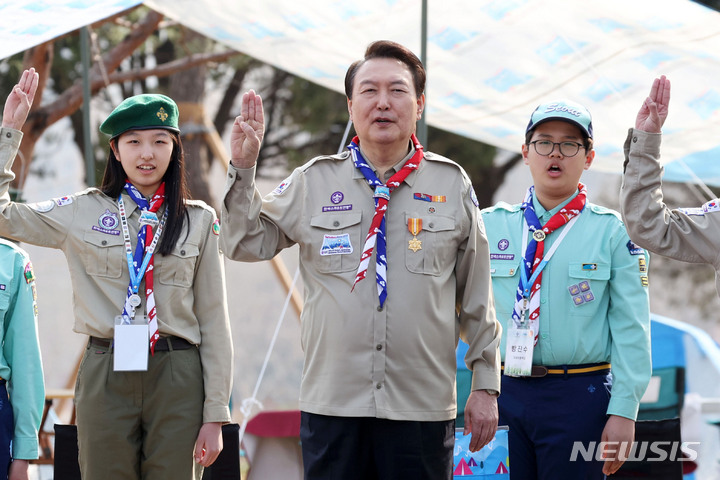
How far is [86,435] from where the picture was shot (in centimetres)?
241

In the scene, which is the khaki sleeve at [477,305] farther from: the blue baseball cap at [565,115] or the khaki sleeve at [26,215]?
the khaki sleeve at [26,215]

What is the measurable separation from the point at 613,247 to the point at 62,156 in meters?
6.97

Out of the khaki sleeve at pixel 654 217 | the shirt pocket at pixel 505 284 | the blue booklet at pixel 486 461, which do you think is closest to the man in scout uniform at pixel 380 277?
the blue booklet at pixel 486 461

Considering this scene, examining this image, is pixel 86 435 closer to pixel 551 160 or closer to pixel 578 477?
pixel 578 477

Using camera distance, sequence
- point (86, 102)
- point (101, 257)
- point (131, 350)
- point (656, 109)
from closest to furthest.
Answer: point (656, 109) < point (131, 350) < point (101, 257) < point (86, 102)

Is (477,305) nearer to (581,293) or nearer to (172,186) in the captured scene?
(581,293)

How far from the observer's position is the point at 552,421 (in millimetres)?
2619

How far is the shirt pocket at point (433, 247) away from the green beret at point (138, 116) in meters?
0.87

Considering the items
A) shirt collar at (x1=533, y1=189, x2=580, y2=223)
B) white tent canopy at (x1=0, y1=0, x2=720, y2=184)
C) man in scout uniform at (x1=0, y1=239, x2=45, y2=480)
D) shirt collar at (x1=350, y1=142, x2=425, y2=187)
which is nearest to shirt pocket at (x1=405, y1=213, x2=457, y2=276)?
shirt collar at (x1=350, y1=142, x2=425, y2=187)

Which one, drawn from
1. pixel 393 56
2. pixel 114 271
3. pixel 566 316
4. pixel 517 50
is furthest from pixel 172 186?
pixel 517 50

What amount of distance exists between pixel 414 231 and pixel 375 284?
0.17m

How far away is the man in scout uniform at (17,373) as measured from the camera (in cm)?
258

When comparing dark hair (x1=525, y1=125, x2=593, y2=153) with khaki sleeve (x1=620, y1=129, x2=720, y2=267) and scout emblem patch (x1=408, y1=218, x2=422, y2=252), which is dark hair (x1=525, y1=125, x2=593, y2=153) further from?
scout emblem patch (x1=408, y1=218, x2=422, y2=252)

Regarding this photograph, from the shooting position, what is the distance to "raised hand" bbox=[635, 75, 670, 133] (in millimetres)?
2162
